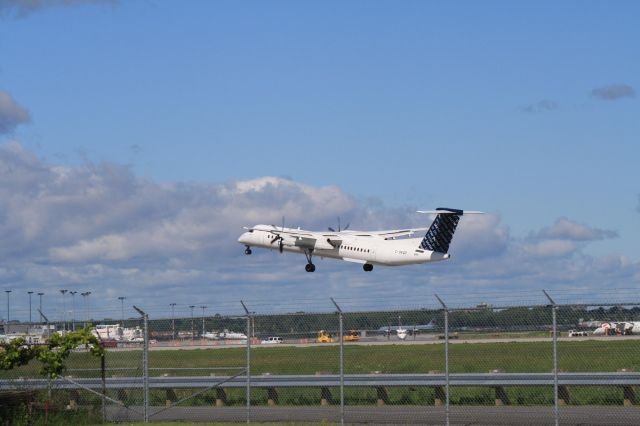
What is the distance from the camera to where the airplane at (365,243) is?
69.8 meters

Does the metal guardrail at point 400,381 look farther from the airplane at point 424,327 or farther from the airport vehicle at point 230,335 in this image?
the airplane at point 424,327

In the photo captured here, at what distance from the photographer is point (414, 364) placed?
4172 cm

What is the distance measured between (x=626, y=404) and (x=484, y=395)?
529cm

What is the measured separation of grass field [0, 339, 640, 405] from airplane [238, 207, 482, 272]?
1760 cm

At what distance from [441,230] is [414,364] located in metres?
29.6

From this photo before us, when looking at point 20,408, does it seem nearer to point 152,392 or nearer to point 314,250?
point 152,392

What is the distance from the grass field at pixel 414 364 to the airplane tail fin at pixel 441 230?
18.4m

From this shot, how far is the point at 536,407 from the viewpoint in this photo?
2552 centimetres

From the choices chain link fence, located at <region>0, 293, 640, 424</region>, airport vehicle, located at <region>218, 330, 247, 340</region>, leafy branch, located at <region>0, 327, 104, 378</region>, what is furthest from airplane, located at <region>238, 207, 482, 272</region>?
leafy branch, located at <region>0, 327, 104, 378</region>

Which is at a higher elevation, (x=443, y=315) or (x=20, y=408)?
(x=443, y=315)

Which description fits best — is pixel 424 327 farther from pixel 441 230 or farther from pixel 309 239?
pixel 309 239

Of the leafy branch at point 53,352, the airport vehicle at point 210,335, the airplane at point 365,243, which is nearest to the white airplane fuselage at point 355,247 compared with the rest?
the airplane at point 365,243

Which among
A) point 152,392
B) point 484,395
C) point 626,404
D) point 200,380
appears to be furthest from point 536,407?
point 152,392

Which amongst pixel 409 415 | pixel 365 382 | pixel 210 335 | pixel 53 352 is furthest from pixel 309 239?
pixel 53 352
